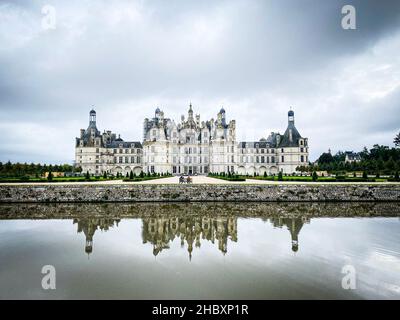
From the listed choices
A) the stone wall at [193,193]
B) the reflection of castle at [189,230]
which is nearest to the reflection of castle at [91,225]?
the reflection of castle at [189,230]

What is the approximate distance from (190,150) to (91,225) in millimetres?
41628

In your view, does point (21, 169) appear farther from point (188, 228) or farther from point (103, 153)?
point (188, 228)

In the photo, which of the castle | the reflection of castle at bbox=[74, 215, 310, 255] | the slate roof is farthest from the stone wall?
the slate roof

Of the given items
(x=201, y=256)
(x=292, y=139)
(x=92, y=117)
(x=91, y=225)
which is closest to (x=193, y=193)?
(x=91, y=225)

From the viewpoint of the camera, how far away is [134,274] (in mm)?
7188

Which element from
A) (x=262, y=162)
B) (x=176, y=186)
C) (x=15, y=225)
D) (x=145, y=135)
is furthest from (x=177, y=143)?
(x=15, y=225)

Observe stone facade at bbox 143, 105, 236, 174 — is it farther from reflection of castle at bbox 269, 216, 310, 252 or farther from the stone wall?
reflection of castle at bbox 269, 216, 310, 252

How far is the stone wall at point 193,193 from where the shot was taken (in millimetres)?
21141

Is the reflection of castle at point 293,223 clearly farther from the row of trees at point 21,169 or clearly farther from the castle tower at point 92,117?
the castle tower at point 92,117

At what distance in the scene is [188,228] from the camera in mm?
12273

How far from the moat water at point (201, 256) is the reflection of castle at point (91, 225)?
2.0 inches

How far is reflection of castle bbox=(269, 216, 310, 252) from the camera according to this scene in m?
10.8
